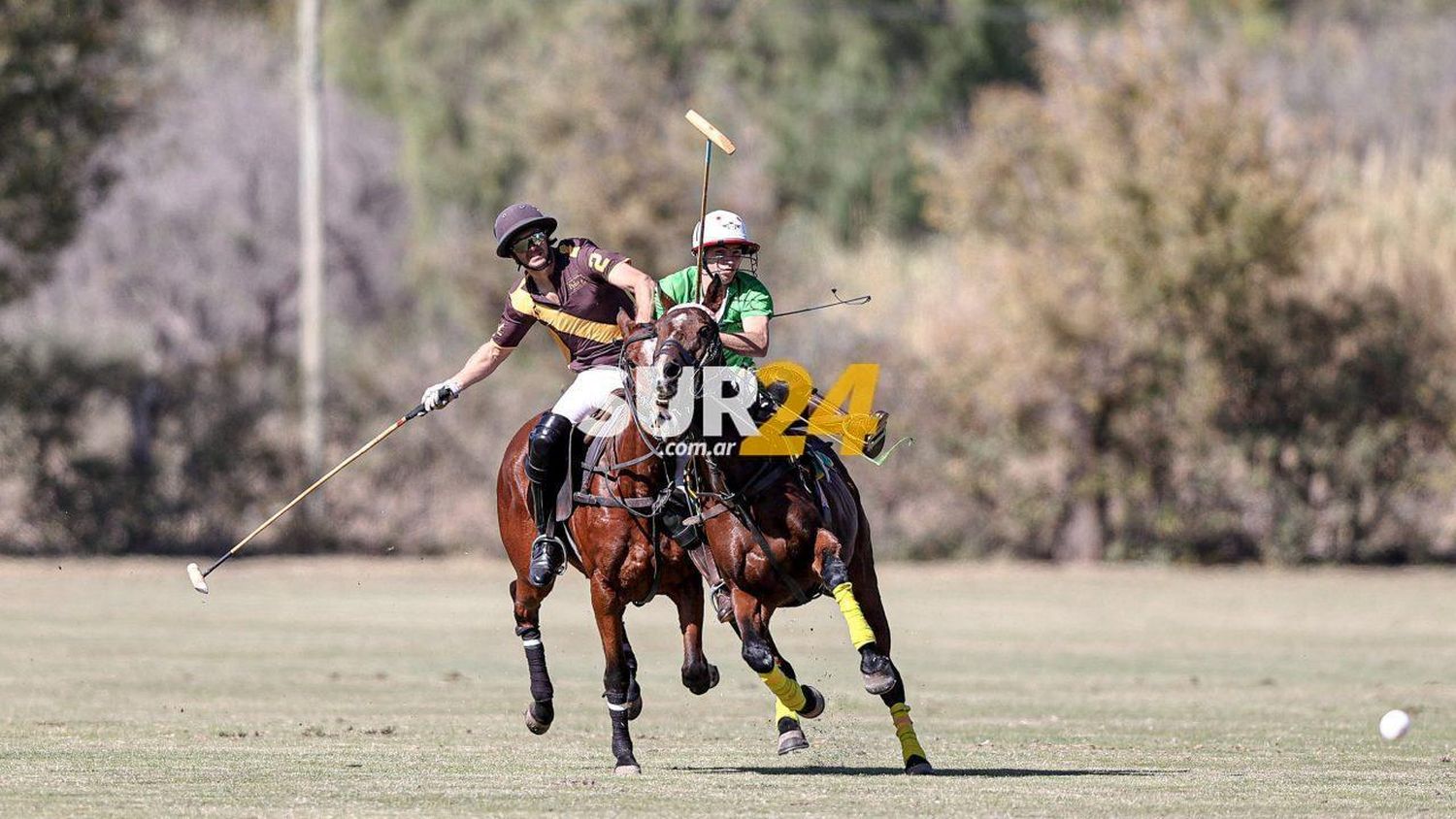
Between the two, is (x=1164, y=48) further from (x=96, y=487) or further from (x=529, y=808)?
(x=529, y=808)

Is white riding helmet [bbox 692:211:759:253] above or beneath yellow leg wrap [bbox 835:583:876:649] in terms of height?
above

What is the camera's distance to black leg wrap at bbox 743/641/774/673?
11.2 m

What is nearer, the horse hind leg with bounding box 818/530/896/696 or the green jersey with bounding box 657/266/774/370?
the horse hind leg with bounding box 818/530/896/696

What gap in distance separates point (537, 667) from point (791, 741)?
1.70 metres

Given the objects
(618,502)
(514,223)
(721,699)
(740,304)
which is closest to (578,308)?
(514,223)

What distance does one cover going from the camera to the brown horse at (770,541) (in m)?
11.1

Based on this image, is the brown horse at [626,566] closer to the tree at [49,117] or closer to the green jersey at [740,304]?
the green jersey at [740,304]

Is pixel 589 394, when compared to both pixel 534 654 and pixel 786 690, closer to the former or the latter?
pixel 534 654

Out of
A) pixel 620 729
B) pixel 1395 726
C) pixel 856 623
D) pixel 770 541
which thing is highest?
pixel 770 541

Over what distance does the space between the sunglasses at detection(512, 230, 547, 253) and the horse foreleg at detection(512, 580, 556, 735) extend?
72.4 inches

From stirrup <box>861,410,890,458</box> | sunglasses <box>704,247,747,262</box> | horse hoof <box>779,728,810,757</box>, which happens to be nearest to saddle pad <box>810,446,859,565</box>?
stirrup <box>861,410,890,458</box>

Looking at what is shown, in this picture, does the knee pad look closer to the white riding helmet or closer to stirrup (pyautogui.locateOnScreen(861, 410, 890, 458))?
the white riding helmet

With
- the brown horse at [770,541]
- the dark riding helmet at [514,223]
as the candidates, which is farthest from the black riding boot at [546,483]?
the brown horse at [770,541]

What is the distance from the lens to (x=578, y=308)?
12688 mm
